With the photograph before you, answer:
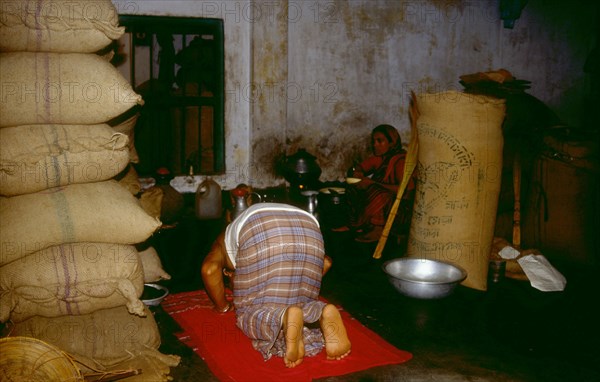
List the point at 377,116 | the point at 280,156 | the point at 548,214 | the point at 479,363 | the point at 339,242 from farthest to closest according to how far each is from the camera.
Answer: the point at 377,116 → the point at 280,156 → the point at 339,242 → the point at 548,214 → the point at 479,363

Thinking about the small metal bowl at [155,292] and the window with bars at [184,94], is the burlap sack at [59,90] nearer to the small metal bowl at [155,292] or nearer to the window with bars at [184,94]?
the small metal bowl at [155,292]

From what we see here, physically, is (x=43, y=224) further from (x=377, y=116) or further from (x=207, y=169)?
(x=377, y=116)

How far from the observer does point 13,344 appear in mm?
2537

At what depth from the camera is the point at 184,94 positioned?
21.3ft

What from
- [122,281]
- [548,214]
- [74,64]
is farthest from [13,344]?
[548,214]

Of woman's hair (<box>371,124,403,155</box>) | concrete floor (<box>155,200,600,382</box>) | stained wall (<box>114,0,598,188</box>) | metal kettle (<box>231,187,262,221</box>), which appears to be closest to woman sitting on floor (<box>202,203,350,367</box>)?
concrete floor (<box>155,200,600,382</box>)

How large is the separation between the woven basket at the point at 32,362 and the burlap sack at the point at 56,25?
1507mm

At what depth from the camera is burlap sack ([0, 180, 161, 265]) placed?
287 centimetres

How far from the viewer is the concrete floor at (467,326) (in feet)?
10.5

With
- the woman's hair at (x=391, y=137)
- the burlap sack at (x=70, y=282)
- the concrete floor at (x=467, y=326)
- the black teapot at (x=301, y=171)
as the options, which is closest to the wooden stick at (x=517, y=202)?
the concrete floor at (x=467, y=326)

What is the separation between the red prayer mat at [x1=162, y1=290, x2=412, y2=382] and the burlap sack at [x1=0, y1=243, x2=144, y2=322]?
0.55m

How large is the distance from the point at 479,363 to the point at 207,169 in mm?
4320

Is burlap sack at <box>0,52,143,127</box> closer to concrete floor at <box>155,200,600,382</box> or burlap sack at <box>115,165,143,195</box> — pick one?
burlap sack at <box>115,165,143,195</box>

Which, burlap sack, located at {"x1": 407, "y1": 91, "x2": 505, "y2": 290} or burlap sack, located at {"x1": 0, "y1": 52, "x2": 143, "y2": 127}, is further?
burlap sack, located at {"x1": 407, "y1": 91, "x2": 505, "y2": 290}
